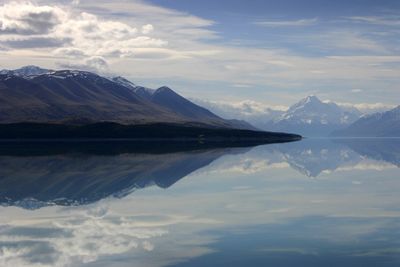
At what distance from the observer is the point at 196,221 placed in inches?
1453

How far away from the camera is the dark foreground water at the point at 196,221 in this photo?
27188 millimetres

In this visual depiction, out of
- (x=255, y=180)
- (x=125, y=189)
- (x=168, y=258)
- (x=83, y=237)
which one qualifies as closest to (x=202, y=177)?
(x=255, y=180)

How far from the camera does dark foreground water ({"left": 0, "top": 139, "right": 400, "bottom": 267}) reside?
2719cm

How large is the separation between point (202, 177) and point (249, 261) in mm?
41673

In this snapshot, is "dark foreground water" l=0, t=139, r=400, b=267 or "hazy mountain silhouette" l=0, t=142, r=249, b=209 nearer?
"dark foreground water" l=0, t=139, r=400, b=267

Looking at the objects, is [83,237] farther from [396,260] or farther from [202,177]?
[202,177]

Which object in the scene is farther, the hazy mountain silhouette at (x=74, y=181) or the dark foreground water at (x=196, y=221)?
the hazy mountain silhouette at (x=74, y=181)

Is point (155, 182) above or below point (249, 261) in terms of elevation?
above

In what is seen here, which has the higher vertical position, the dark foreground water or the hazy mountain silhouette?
the hazy mountain silhouette

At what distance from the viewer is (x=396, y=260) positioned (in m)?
26.2

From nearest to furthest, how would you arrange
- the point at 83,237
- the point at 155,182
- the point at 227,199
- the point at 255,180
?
the point at 83,237 → the point at 227,199 → the point at 155,182 → the point at 255,180

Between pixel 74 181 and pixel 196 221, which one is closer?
pixel 196 221

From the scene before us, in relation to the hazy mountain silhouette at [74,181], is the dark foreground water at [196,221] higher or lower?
lower

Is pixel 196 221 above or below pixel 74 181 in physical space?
below
